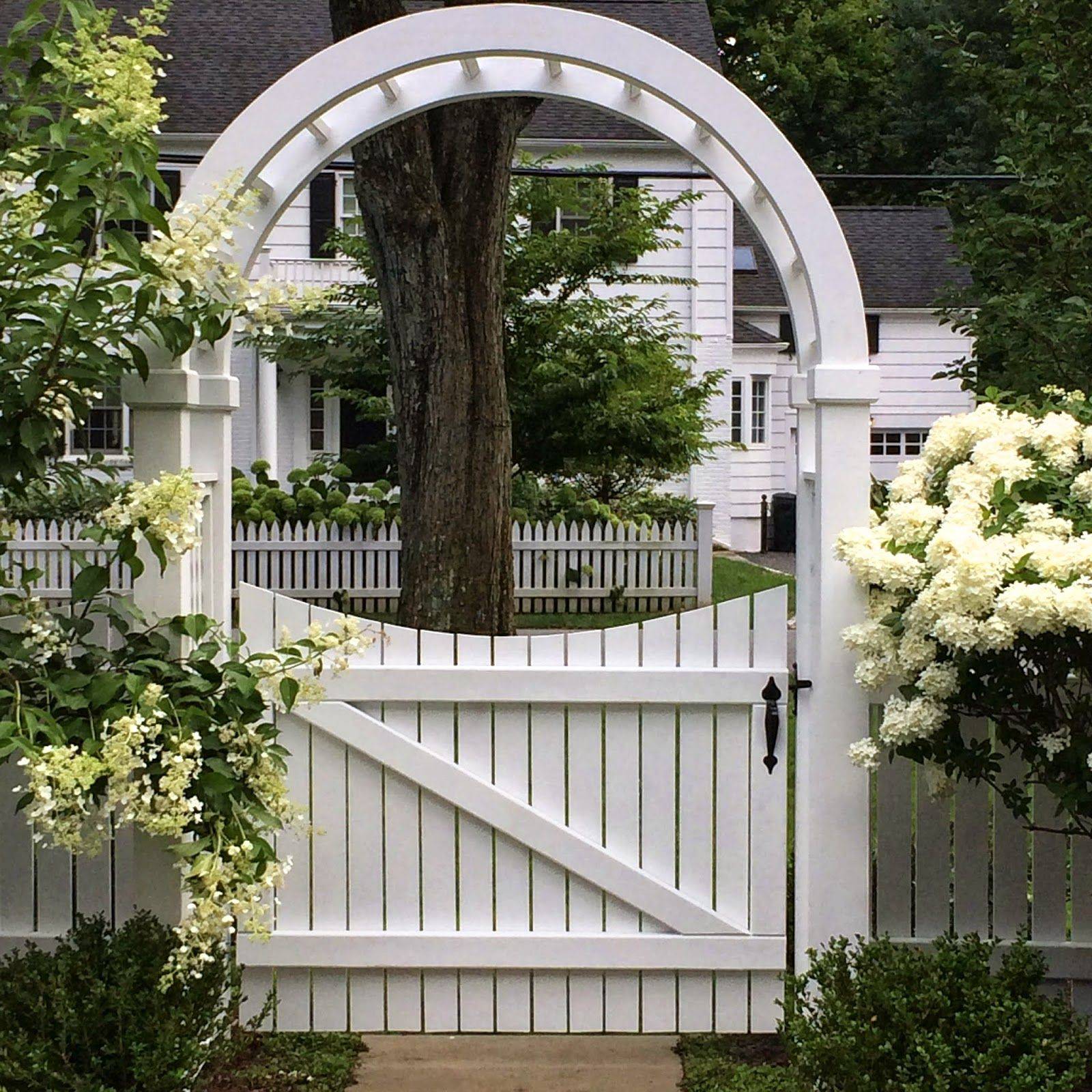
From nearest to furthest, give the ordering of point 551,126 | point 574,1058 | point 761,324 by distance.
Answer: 1. point 574,1058
2. point 551,126
3. point 761,324

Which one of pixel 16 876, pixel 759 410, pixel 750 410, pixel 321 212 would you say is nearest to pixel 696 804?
pixel 16 876

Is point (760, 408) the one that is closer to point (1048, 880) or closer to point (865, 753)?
point (1048, 880)

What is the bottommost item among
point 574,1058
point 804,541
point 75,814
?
point 574,1058

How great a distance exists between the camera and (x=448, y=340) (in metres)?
7.31

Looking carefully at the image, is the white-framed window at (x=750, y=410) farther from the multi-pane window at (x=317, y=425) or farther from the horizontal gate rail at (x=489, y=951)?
the horizontal gate rail at (x=489, y=951)

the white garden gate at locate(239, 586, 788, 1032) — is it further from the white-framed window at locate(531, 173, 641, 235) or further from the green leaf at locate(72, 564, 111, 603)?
the white-framed window at locate(531, 173, 641, 235)

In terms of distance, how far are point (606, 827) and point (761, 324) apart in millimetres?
20312

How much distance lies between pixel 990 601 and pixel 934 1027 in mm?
1012

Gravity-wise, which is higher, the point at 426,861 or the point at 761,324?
the point at 761,324

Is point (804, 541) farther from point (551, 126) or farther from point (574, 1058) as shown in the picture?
point (551, 126)

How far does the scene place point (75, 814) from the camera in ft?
9.74

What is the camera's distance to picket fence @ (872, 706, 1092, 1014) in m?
3.82

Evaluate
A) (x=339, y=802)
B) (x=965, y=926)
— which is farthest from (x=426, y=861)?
(x=965, y=926)

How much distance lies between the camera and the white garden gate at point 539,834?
3863 millimetres
